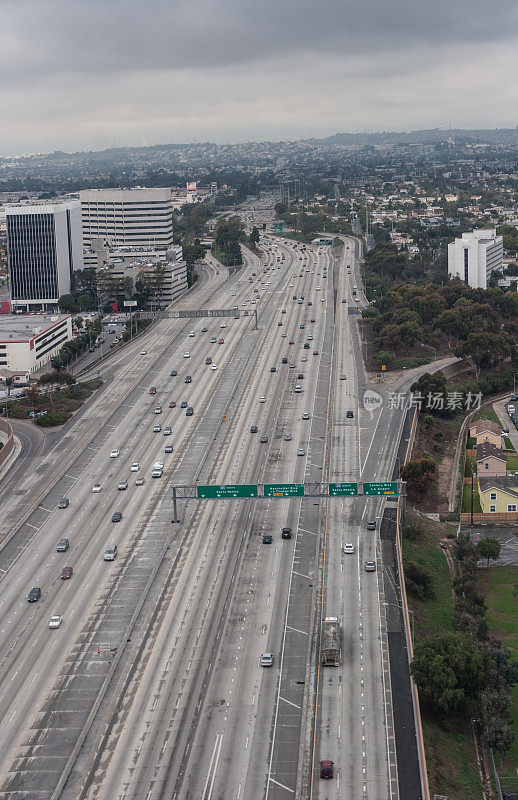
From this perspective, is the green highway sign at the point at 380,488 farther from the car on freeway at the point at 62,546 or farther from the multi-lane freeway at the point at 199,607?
the car on freeway at the point at 62,546

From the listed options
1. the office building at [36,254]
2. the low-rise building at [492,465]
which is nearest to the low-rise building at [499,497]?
the low-rise building at [492,465]

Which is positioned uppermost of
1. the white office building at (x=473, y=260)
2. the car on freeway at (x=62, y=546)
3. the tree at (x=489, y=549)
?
the white office building at (x=473, y=260)

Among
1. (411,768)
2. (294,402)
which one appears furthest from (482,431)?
(411,768)

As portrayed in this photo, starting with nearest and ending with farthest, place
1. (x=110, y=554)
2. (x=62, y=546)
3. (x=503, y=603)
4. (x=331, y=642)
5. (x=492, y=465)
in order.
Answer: (x=331, y=642) < (x=503, y=603) < (x=110, y=554) < (x=62, y=546) < (x=492, y=465)

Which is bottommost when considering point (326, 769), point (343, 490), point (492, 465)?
point (326, 769)

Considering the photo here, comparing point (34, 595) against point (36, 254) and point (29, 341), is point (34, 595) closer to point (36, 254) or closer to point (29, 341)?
point (29, 341)

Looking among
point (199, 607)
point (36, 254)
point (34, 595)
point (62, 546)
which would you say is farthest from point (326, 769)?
point (36, 254)
